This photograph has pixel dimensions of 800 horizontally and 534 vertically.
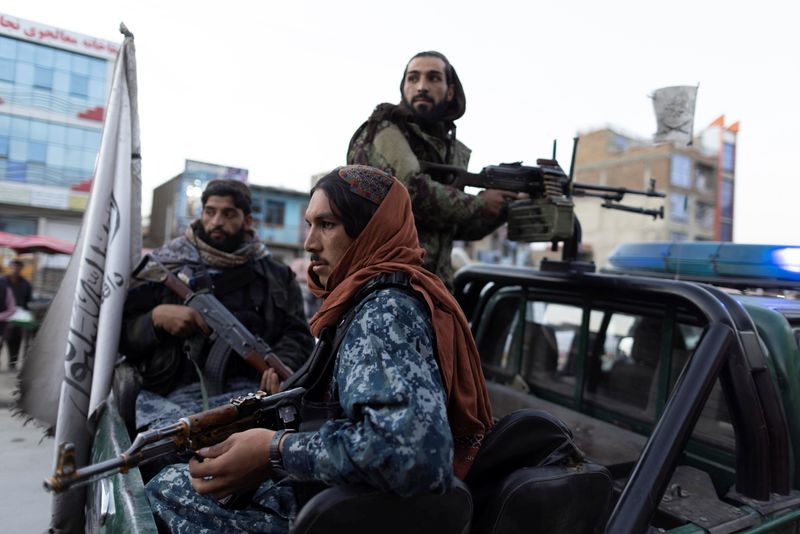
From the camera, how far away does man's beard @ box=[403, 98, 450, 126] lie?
2.68 meters

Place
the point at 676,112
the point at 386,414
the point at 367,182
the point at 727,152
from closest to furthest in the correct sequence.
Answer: the point at 386,414, the point at 367,182, the point at 676,112, the point at 727,152

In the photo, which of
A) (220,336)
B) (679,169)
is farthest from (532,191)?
(679,169)

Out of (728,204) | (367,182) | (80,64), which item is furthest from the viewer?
(728,204)

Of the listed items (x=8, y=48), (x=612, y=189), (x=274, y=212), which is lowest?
(x=612, y=189)

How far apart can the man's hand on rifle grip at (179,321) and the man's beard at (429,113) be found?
160cm

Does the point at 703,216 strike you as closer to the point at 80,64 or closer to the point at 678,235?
the point at 678,235

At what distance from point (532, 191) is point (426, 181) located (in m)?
0.65

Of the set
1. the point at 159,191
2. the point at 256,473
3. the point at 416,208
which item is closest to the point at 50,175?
the point at 159,191

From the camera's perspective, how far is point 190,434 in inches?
49.4

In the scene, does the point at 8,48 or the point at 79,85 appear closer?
the point at 8,48

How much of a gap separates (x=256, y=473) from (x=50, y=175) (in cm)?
1724

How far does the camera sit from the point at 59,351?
8.63 ft

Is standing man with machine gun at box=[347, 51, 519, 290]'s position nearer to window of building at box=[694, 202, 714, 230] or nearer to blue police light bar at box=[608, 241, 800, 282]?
blue police light bar at box=[608, 241, 800, 282]

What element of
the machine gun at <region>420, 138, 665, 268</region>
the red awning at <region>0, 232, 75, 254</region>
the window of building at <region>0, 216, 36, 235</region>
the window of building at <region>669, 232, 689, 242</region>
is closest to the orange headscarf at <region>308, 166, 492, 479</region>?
the machine gun at <region>420, 138, 665, 268</region>
